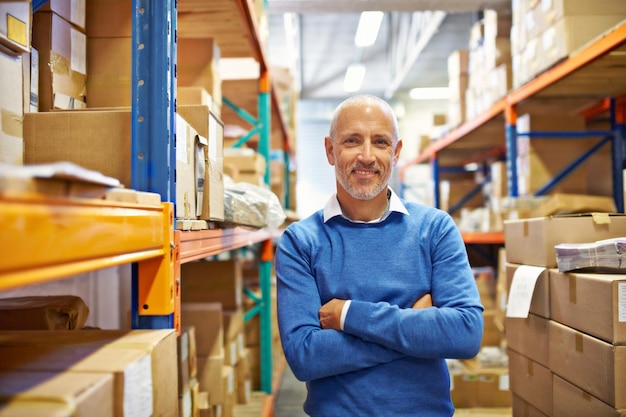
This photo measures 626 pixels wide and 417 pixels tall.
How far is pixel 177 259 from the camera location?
59.3 inches

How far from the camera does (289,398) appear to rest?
4.59m

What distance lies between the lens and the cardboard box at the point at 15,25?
58.6 inches

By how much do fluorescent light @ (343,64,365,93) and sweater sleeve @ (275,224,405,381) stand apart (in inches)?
371

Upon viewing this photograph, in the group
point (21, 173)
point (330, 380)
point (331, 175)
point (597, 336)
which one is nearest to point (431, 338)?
point (330, 380)

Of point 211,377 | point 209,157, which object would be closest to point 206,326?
point 211,377

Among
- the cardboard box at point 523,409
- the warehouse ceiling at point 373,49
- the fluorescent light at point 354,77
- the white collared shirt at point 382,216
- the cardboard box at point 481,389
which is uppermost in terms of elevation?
the warehouse ceiling at point 373,49

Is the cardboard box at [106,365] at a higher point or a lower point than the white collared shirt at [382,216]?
lower

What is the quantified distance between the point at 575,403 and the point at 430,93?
11493 millimetres

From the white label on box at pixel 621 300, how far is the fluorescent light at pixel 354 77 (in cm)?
943

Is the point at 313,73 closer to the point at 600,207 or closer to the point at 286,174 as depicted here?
the point at 286,174

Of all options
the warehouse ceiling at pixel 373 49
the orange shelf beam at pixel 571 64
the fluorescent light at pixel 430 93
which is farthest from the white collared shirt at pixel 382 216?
the fluorescent light at pixel 430 93

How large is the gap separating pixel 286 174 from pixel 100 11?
162 inches

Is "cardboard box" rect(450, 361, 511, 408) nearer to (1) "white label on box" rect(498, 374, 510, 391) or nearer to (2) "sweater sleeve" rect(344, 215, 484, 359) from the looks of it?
(1) "white label on box" rect(498, 374, 510, 391)

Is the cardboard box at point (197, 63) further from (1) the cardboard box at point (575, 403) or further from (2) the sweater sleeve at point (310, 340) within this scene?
(1) the cardboard box at point (575, 403)
